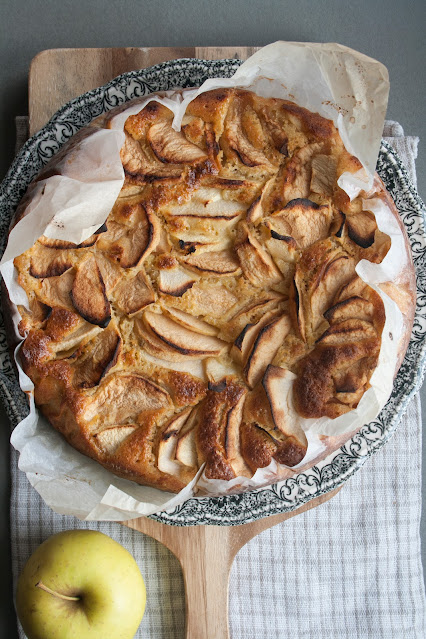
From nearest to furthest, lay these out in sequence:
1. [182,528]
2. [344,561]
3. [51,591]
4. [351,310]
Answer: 1. [351,310]
2. [51,591]
3. [182,528]
4. [344,561]

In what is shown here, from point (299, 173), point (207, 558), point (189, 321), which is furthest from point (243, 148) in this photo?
point (207, 558)

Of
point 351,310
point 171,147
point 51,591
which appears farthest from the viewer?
point 51,591

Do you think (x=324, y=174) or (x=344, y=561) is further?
(x=344, y=561)

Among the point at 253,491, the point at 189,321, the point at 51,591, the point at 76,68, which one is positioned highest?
the point at 76,68

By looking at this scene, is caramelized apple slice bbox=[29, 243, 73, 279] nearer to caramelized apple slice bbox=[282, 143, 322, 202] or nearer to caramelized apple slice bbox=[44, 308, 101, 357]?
caramelized apple slice bbox=[44, 308, 101, 357]

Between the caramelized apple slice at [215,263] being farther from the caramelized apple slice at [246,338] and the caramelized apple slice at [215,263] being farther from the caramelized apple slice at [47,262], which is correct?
the caramelized apple slice at [47,262]

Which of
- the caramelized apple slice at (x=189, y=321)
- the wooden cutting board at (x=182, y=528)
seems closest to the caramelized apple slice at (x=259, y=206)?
the caramelized apple slice at (x=189, y=321)

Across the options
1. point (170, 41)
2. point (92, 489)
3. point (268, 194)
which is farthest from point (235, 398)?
point (170, 41)

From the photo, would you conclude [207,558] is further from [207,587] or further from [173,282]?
[173,282]

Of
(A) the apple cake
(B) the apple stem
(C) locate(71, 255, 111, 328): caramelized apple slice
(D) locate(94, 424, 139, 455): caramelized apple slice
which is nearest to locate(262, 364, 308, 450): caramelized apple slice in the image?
(A) the apple cake

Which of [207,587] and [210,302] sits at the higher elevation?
[210,302]
